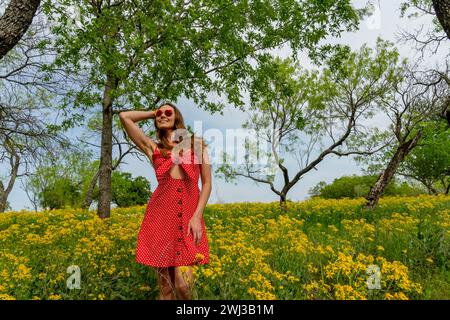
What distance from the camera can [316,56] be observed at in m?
12.8

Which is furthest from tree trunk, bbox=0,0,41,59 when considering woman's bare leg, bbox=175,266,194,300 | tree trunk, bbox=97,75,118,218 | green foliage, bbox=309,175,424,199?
green foliage, bbox=309,175,424,199

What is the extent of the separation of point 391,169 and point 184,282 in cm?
1142

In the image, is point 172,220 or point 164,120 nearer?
point 172,220

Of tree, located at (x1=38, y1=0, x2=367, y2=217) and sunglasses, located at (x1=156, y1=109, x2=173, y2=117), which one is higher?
tree, located at (x1=38, y1=0, x2=367, y2=217)

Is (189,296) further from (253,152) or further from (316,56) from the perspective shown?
(253,152)

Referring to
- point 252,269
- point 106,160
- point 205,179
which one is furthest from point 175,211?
point 106,160

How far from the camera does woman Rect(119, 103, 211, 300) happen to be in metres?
4.34

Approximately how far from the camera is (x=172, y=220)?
444cm

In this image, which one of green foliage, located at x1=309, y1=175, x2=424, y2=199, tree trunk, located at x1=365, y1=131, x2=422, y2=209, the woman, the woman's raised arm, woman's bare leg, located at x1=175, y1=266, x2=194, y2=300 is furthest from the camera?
green foliage, located at x1=309, y1=175, x2=424, y2=199

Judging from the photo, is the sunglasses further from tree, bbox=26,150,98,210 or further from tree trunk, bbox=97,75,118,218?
tree, bbox=26,150,98,210

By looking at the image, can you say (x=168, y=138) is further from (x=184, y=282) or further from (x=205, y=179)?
(x=184, y=282)

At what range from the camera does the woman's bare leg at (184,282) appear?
423cm

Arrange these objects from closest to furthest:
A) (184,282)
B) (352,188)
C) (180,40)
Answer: (184,282), (180,40), (352,188)
